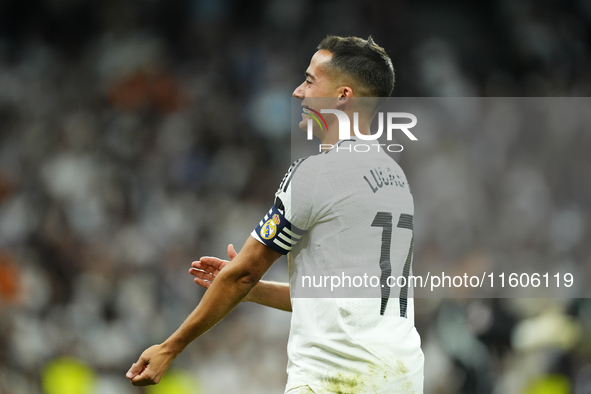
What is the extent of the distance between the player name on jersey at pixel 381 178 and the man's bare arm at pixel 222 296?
17.9 inches

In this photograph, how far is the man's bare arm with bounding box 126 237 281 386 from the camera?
7.36 feet

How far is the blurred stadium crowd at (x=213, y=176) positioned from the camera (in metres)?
5.36

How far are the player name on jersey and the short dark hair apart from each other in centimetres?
39

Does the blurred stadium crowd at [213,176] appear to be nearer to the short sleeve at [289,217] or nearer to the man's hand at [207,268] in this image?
the man's hand at [207,268]

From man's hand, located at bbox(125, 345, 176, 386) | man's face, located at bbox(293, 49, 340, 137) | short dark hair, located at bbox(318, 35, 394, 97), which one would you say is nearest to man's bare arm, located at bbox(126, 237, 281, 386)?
man's hand, located at bbox(125, 345, 176, 386)

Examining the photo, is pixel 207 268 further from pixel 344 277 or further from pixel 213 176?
pixel 213 176

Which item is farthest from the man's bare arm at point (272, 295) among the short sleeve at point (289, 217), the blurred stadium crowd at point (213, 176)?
the blurred stadium crowd at point (213, 176)

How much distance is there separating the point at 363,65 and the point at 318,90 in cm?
22

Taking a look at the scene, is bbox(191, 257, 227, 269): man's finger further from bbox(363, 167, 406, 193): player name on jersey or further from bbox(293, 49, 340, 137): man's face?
bbox(363, 167, 406, 193): player name on jersey

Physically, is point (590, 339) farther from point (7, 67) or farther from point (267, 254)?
point (7, 67)

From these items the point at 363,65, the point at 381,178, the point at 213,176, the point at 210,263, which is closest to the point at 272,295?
the point at 210,263

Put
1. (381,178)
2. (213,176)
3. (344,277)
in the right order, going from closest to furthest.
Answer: (344,277)
(381,178)
(213,176)

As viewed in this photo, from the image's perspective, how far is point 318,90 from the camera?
2.60 meters

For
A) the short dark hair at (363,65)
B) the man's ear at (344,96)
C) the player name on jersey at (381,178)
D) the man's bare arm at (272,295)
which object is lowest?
the man's bare arm at (272,295)
